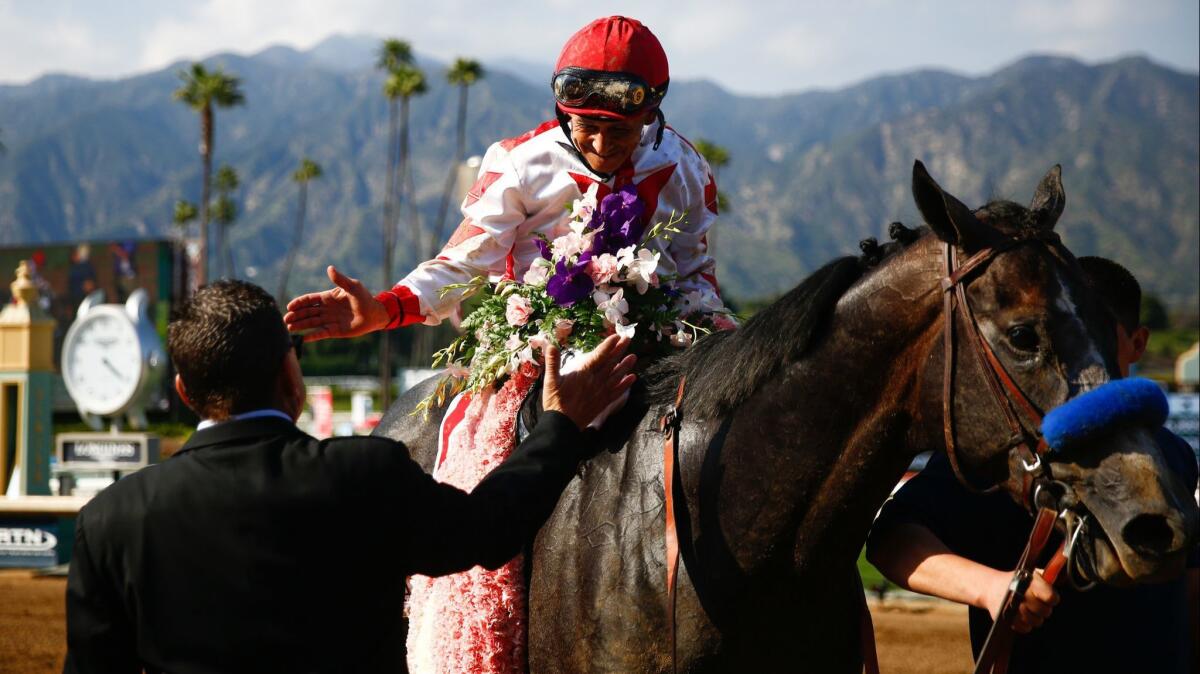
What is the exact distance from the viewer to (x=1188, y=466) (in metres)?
2.92

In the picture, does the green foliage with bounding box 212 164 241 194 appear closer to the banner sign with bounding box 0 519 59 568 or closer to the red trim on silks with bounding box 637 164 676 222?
the banner sign with bounding box 0 519 59 568

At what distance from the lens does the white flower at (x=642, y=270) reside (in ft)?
10.4

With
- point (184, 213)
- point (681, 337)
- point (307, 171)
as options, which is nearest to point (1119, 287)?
point (681, 337)

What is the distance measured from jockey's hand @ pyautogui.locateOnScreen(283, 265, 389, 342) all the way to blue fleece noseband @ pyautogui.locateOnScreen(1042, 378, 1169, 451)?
1788 mm

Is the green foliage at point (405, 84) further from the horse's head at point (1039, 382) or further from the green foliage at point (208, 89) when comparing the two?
the horse's head at point (1039, 382)

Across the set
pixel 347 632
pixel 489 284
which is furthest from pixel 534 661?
pixel 489 284

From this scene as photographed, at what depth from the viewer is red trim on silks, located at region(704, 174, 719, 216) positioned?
3602 mm

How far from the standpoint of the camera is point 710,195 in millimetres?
3660

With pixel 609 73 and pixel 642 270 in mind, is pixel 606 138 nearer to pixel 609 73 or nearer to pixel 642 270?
pixel 609 73

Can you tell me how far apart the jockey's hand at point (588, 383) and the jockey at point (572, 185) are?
76cm

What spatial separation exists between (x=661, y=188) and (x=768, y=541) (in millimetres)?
1321

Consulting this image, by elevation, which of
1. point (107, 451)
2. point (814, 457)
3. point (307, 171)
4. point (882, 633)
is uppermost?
point (307, 171)

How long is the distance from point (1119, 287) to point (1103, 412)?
3.18 feet

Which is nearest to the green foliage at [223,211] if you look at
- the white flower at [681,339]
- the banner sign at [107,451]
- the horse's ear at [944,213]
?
the banner sign at [107,451]
